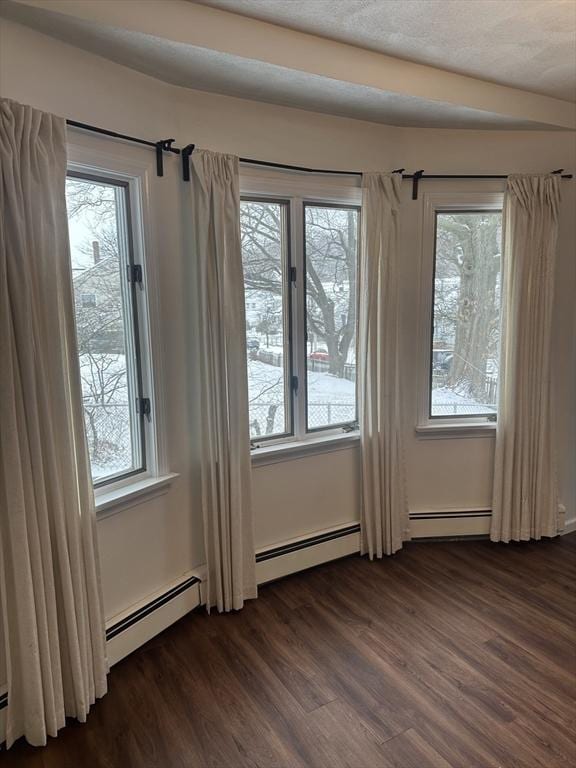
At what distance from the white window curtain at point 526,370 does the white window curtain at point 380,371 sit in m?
0.70

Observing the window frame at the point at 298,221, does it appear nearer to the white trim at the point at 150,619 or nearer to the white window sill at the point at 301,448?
the white window sill at the point at 301,448

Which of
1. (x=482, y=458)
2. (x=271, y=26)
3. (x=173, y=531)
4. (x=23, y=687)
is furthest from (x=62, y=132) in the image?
(x=482, y=458)

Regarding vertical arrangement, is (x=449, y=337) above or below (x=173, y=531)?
above

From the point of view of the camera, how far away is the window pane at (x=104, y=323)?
2121 mm

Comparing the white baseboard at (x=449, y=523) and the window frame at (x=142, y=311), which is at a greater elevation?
the window frame at (x=142, y=311)

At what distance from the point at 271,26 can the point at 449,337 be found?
6.59 ft

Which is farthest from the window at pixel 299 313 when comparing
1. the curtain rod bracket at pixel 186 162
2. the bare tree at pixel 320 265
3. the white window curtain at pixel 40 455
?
the white window curtain at pixel 40 455

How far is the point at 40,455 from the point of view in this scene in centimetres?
174

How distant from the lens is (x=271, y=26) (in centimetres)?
211

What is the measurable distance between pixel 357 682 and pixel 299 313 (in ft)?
6.08

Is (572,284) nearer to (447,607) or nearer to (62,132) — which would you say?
(447,607)

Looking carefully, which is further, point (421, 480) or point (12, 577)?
point (421, 480)

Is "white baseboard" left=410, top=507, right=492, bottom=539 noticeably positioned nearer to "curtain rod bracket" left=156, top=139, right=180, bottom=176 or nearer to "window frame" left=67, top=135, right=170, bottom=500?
"window frame" left=67, top=135, right=170, bottom=500

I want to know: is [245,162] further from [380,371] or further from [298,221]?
[380,371]
